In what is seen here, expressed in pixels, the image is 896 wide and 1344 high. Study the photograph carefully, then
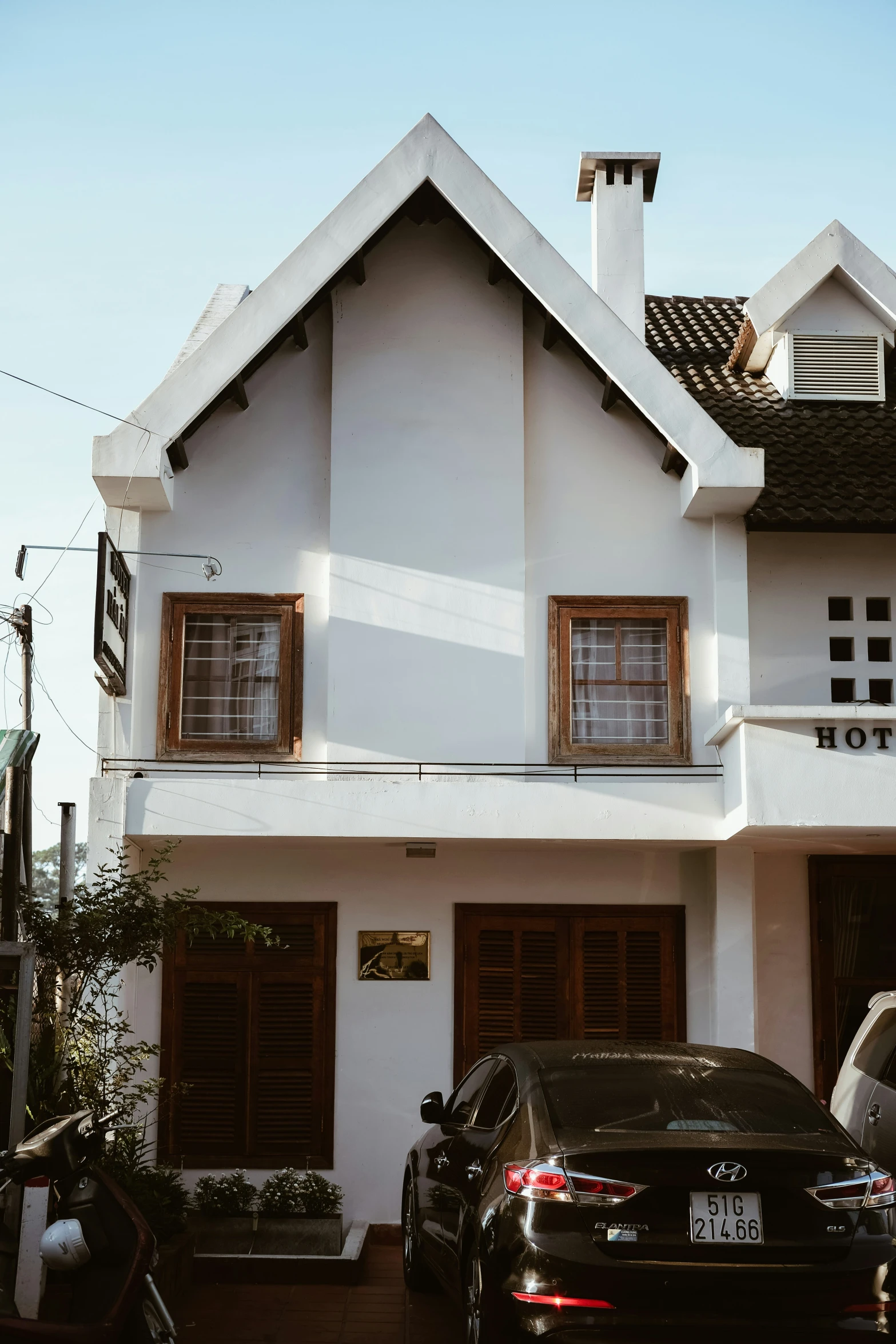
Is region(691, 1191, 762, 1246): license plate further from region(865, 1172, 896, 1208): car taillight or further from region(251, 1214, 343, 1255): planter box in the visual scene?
region(251, 1214, 343, 1255): planter box

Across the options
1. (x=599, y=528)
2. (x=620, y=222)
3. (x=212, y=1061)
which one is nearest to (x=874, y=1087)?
(x=599, y=528)

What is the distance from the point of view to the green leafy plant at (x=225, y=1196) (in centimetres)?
986

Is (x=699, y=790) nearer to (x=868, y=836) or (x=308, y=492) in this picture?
(x=868, y=836)

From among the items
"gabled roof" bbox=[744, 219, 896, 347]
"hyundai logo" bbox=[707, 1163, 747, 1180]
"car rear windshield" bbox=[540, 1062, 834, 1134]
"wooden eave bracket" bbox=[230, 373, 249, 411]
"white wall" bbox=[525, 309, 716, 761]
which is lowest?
"hyundai logo" bbox=[707, 1163, 747, 1180]

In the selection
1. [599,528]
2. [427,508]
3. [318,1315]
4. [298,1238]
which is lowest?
[318,1315]

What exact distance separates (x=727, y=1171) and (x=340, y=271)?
27.2 ft

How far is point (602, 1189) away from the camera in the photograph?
521cm

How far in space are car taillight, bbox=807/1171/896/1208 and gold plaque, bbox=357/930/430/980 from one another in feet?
20.7

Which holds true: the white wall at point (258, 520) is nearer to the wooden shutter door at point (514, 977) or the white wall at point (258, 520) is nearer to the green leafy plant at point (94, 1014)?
the green leafy plant at point (94, 1014)

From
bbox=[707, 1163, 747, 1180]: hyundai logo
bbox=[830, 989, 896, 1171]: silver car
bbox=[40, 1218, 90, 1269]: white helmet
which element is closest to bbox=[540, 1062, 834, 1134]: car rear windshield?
bbox=[707, 1163, 747, 1180]: hyundai logo

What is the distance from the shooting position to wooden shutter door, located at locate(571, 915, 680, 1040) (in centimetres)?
1148

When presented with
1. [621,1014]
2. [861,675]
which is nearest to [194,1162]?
[621,1014]

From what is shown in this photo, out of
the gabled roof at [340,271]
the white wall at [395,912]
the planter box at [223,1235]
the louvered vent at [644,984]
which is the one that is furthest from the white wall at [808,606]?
the planter box at [223,1235]

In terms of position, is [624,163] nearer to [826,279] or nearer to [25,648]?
[826,279]
